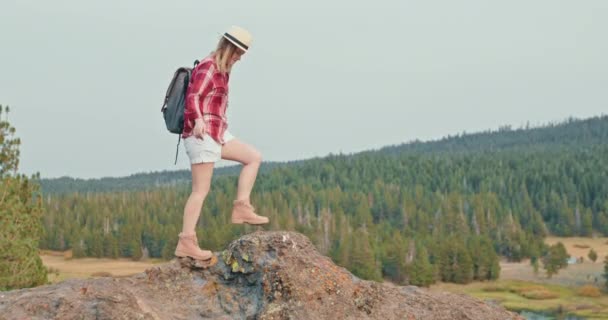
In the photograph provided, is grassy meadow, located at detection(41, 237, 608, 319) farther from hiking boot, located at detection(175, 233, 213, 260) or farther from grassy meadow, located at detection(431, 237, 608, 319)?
hiking boot, located at detection(175, 233, 213, 260)

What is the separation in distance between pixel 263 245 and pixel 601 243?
163 m

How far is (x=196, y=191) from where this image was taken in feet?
37.1

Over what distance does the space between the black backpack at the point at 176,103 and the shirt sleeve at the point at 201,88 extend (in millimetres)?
198

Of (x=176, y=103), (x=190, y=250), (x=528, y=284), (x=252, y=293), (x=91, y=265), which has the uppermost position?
(x=176, y=103)

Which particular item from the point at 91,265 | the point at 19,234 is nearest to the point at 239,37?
the point at 19,234

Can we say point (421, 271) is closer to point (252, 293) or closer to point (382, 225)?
point (382, 225)

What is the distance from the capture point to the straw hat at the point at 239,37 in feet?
36.3

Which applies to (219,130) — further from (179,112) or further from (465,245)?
(465,245)

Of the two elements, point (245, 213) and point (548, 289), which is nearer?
point (245, 213)

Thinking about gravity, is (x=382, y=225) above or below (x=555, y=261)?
above

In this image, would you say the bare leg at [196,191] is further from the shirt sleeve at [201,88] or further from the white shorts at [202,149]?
the shirt sleeve at [201,88]

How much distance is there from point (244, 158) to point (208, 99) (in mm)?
1180

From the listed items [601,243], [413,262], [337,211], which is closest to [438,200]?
[337,211]

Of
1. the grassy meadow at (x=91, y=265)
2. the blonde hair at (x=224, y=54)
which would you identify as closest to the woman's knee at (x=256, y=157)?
the blonde hair at (x=224, y=54)
